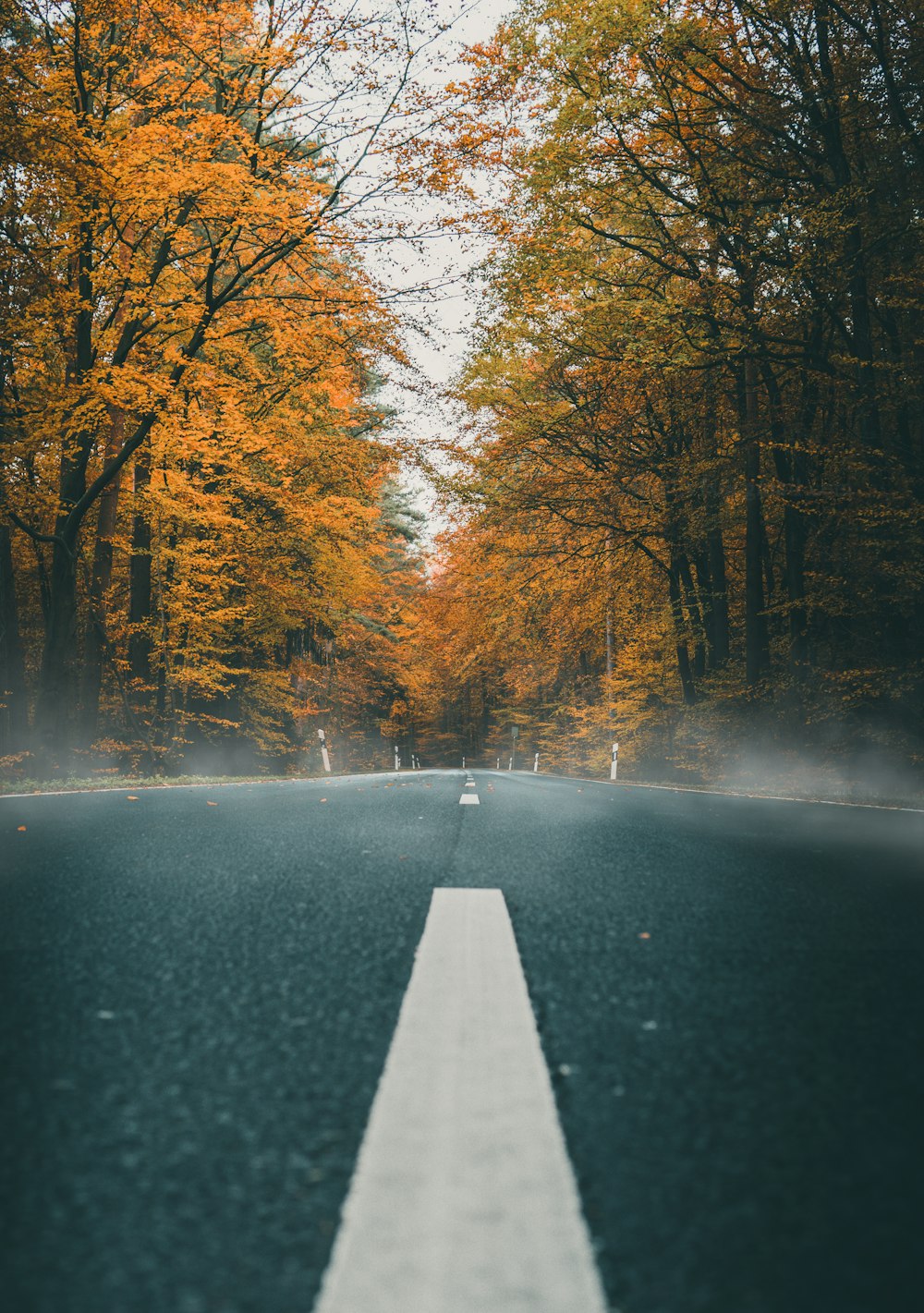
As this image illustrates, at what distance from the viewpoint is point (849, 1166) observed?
3.54 feet

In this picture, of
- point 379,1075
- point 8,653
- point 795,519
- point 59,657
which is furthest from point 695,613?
point 379,1075

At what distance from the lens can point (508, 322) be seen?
15.1 metres

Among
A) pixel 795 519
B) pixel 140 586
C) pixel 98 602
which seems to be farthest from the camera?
pixel 140 586

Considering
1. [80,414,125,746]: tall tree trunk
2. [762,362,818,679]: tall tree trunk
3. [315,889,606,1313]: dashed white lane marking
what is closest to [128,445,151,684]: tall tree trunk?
[80,414,125,746]: tall tree trunk

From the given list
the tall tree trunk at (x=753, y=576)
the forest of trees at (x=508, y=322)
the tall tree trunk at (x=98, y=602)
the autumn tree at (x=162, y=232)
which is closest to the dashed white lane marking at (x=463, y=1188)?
the forest of trees at (x=508, y=322)

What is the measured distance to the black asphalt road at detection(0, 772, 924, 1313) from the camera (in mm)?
871

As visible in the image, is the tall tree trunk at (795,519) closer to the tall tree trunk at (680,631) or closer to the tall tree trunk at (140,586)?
the tall tree trunk at (680,631)

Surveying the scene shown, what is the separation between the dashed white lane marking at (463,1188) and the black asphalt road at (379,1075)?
34mm

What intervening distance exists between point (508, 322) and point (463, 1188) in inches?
615

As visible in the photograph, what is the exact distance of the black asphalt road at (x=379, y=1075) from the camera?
87 centimetres

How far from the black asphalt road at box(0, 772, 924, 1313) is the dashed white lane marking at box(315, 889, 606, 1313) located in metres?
0.03

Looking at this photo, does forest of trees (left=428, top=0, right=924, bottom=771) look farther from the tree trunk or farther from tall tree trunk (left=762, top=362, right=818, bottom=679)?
the tree trunk

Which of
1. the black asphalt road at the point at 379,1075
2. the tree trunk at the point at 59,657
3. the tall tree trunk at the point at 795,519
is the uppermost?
the tall tree trunk at the point at 795,519

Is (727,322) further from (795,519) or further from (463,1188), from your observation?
(463,1188)
